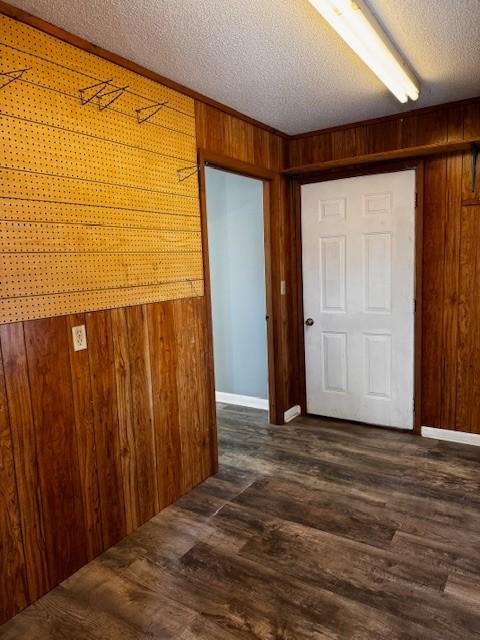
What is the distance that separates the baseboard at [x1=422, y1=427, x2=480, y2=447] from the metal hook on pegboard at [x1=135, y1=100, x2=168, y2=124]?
2940 millimetres

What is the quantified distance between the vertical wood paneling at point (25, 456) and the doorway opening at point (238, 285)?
7.55 feet

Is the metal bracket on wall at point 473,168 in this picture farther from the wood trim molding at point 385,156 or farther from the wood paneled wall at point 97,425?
the wood paneled wall at point 97,425

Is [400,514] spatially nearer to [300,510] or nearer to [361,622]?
[300,510]

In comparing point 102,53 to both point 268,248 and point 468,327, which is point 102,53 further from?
point 468,327

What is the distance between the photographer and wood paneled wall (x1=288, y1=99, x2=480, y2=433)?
3131mm

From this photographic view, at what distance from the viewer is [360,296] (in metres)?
3.62

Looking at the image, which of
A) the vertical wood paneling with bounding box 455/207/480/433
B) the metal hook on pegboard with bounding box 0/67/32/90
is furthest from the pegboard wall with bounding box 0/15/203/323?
the vertical wood paneling with bounding box 455/207/480/433

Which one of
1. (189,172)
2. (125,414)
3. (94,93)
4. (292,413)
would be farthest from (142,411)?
(292,413)

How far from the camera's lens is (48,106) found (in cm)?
189

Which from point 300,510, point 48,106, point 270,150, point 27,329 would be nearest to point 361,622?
point 300,510

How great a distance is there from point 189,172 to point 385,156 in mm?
1477

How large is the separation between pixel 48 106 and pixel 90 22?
0.39m

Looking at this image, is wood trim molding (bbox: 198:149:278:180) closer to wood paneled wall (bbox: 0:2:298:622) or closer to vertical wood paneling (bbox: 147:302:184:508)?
wood paneled wall (bbox: 0:2:298:622)

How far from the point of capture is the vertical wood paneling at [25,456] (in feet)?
5.86
